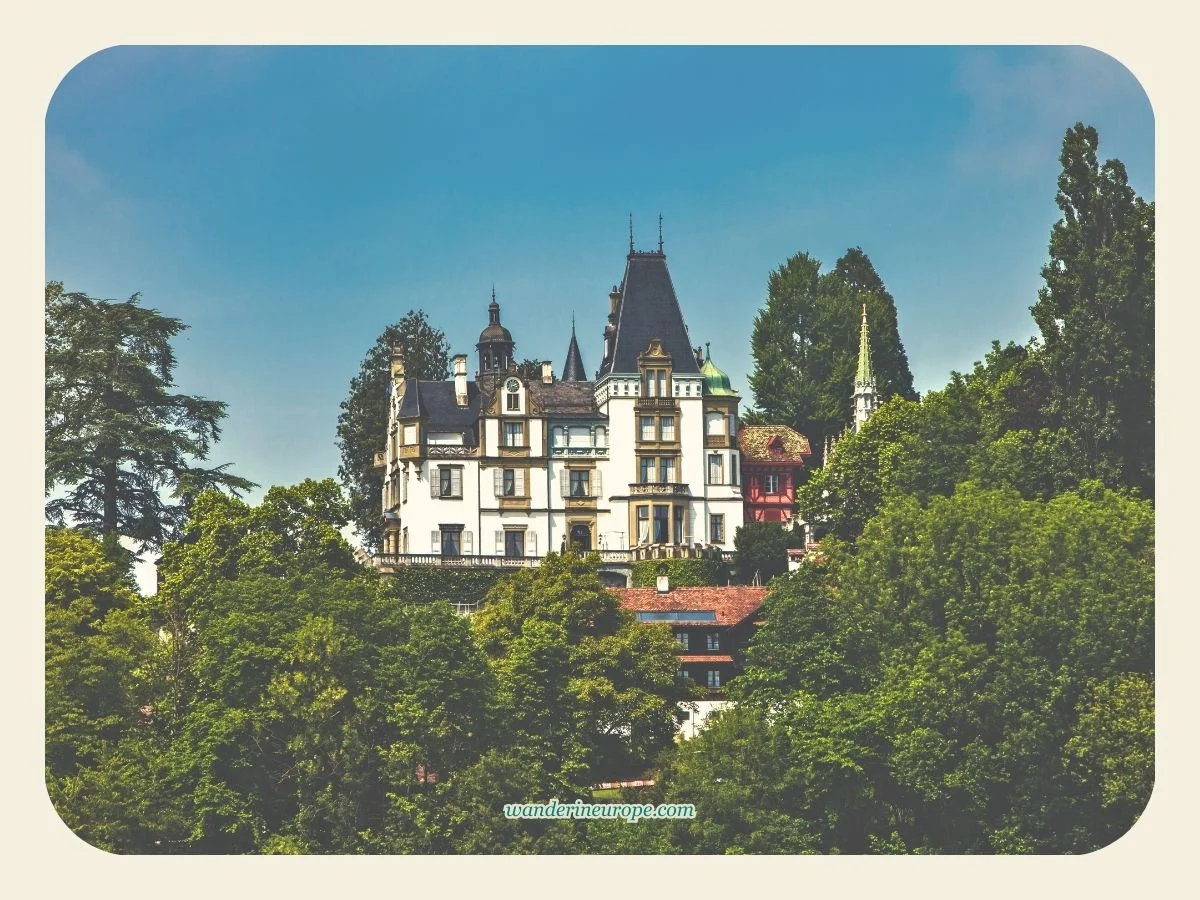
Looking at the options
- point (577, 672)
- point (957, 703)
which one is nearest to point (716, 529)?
point (577, 672)

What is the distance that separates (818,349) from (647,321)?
4.62 metres

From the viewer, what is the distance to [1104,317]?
40.2 m

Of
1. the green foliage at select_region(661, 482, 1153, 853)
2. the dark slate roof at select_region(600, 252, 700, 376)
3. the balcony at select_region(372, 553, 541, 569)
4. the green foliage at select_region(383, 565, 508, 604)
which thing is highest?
the dark slate roof at select_region(600, 252, 700, 376)

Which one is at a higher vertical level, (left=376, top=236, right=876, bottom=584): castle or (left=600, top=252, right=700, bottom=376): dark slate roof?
(left=600, top=252, right=700, bottom=376): dark slate roof

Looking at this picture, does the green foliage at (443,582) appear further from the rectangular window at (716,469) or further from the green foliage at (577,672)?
the rectangular window at (716,469)

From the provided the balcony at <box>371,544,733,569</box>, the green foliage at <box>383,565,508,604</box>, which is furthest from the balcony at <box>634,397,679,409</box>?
the green foliage at <box>383,565,508,604</box>

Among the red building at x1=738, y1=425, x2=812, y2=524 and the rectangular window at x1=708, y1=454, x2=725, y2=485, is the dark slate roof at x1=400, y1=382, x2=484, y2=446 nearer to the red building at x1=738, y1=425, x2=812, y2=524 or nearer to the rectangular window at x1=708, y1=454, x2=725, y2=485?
the rectangular window at x1=708, y1=454, x2=725, y2=485

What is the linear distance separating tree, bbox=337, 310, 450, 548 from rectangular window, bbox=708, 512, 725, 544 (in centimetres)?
457

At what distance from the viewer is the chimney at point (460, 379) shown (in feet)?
140

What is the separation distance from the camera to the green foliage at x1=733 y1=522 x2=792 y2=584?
1690 inches

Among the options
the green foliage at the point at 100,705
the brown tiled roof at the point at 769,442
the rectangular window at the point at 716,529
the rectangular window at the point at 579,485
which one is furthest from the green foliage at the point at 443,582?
the brown tiled roof at the point at 769,442

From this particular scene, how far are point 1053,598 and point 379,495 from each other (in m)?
11.4

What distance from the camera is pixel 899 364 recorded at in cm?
4447

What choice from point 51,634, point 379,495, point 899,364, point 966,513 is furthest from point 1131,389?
point 51,634
